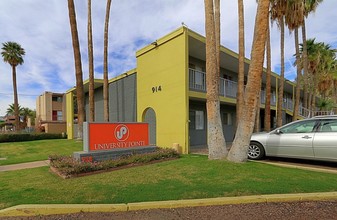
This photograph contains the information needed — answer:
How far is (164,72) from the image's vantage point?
13.4 meters

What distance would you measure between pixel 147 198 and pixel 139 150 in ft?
16.4

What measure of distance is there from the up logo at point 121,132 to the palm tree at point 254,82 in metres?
4.54

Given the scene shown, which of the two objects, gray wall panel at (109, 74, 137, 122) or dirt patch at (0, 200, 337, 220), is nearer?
dirt patch at (0, 200, 337, 220)

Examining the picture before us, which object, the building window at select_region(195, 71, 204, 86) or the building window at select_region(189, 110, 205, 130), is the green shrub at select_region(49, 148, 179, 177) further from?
the building window at select_region(195, 71, 204, 86)

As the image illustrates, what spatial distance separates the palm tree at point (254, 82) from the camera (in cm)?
781

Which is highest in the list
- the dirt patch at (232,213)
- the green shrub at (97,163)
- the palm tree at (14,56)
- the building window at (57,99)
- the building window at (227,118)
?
the palm tree at (14,56)

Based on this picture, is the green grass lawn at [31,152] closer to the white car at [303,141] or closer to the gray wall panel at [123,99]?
the gray wall panel at [123,99]

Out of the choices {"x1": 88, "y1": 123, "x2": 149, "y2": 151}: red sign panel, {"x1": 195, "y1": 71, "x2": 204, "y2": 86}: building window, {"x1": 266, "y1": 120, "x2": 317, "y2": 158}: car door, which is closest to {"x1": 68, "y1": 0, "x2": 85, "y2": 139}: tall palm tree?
{"x1": 195, "y1": 71, "x2": 204, "y2": 86}: building window

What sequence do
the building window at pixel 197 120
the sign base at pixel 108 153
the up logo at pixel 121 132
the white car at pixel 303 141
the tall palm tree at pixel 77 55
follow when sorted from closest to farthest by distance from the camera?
the white car at pixel 303 141
the sign base at pixel 108 153
the up logo at pixel 121 132
the building window at pixel 197 120
the tall palm tree at pixel 77 55

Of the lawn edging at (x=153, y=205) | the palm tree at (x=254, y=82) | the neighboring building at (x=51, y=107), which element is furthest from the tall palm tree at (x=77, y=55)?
the neighboring building at (x=51, y=107)

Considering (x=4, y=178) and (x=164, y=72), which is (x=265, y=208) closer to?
(x=4, y=178)

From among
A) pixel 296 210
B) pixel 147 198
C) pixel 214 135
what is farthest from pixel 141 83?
pixel 296 210

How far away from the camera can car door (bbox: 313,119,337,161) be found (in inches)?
301

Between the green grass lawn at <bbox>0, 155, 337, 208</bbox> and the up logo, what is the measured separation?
2.03 meters
